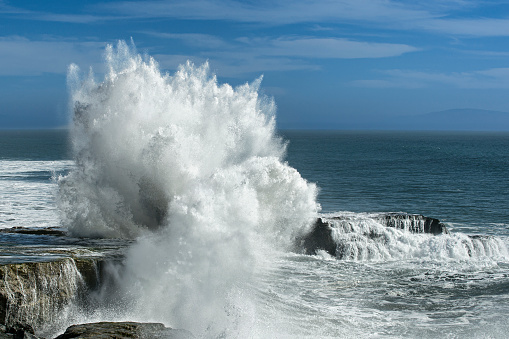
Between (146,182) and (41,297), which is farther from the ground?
(146,182)

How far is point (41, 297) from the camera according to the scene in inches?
533

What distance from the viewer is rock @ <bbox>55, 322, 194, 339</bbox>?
1156 centimetres

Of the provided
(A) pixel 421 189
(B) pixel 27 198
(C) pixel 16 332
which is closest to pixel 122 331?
(C) pixel 16 332

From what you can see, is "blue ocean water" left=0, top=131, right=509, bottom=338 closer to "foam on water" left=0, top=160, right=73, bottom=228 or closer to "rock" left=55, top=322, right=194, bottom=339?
"foam on water" left=0, top=160, right=73, bottom=228

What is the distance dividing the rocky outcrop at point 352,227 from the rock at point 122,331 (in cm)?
937

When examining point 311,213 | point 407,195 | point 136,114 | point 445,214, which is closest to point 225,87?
point 136,114

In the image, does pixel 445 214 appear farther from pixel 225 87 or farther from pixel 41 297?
pixel 41 297

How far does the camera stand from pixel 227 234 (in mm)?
17391

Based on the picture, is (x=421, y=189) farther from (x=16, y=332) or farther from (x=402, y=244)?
(x=16, y=332)

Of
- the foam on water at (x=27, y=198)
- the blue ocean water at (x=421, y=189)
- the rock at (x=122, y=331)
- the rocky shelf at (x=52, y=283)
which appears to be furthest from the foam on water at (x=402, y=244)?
the foam on water at (x=27, y=198)

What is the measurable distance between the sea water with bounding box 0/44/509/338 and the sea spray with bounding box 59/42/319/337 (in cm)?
4

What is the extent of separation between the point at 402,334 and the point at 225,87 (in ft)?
43.2

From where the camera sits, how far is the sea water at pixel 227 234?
1448 centimetres

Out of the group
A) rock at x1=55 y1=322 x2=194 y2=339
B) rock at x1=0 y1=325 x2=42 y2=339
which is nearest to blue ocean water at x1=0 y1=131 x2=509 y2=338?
rock at x1=55 y1=322 x2=194 y2=339
